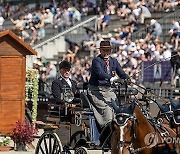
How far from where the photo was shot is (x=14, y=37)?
18.0 meters

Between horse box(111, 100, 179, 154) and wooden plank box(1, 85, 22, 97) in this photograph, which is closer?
horse box(111, 100, 179, 154)

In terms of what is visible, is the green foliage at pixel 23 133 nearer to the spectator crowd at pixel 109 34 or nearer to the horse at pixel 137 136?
the horse at pixel 137 136

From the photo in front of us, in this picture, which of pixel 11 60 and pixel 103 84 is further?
pixel 11 60

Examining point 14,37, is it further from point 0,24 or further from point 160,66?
point 0,24

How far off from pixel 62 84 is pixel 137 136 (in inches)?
128

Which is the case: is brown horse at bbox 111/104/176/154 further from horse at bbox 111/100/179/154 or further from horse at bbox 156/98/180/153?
horse at bbox 156/98/180/153

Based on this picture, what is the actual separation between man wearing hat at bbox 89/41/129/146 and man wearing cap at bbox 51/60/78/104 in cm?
86

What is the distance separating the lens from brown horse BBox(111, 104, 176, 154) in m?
10.8

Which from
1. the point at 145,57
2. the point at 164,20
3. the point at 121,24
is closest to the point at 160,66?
the point at 145,57

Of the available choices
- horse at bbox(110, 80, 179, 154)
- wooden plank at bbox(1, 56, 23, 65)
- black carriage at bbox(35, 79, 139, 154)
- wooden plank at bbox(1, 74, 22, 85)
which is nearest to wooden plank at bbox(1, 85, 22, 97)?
wooden plank at bbox(1, 74, 22, 85)

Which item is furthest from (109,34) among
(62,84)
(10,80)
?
(62,84)

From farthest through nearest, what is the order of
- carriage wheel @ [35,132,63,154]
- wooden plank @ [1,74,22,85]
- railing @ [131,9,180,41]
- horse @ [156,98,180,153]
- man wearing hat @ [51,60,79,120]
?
1. railing @ [131,9,180,41]
2. wooden plank @ [1,74,22,85]
3. man wearing hat @ [51,60,79,120]
4. carriage wheel @ [35,132,63,154]
5. horse @ [156,98,180,153]

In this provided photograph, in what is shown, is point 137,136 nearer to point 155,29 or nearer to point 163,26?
point 155,29

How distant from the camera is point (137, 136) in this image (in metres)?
11.0
